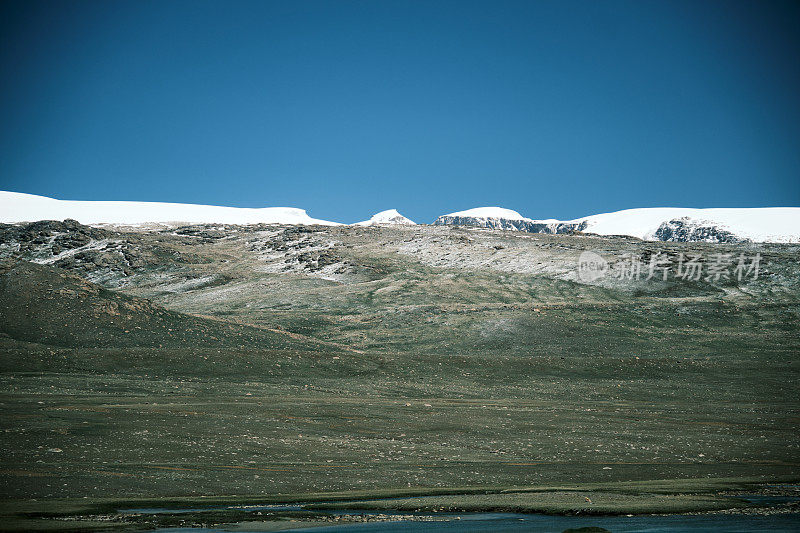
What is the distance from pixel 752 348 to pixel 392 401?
3575 centimetres

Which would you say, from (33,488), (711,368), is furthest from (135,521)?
(711,368)

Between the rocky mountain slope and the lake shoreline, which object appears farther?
the rocky mountain slope

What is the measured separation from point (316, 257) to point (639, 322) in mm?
57123

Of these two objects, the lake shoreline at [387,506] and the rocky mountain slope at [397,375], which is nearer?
the lake shoreline at [387,506]

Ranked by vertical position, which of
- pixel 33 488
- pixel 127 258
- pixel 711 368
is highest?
pixel 127 258

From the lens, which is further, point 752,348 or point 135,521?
point 752,348

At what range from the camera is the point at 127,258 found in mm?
113000

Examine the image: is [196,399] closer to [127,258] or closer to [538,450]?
[538,450]

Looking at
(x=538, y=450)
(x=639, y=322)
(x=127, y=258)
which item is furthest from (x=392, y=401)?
(x=127, y=258)

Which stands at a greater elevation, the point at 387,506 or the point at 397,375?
the point at 397,375

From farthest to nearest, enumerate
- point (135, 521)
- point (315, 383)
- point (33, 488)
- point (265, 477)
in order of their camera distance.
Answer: point (315, 383) → point (265, 477) → point (33, 488) → point (135, 521)

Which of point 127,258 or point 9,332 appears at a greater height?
point 127,258

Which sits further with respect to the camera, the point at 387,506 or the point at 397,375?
the point at 397,375

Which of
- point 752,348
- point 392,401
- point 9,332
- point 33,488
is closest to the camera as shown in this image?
point 33,488
